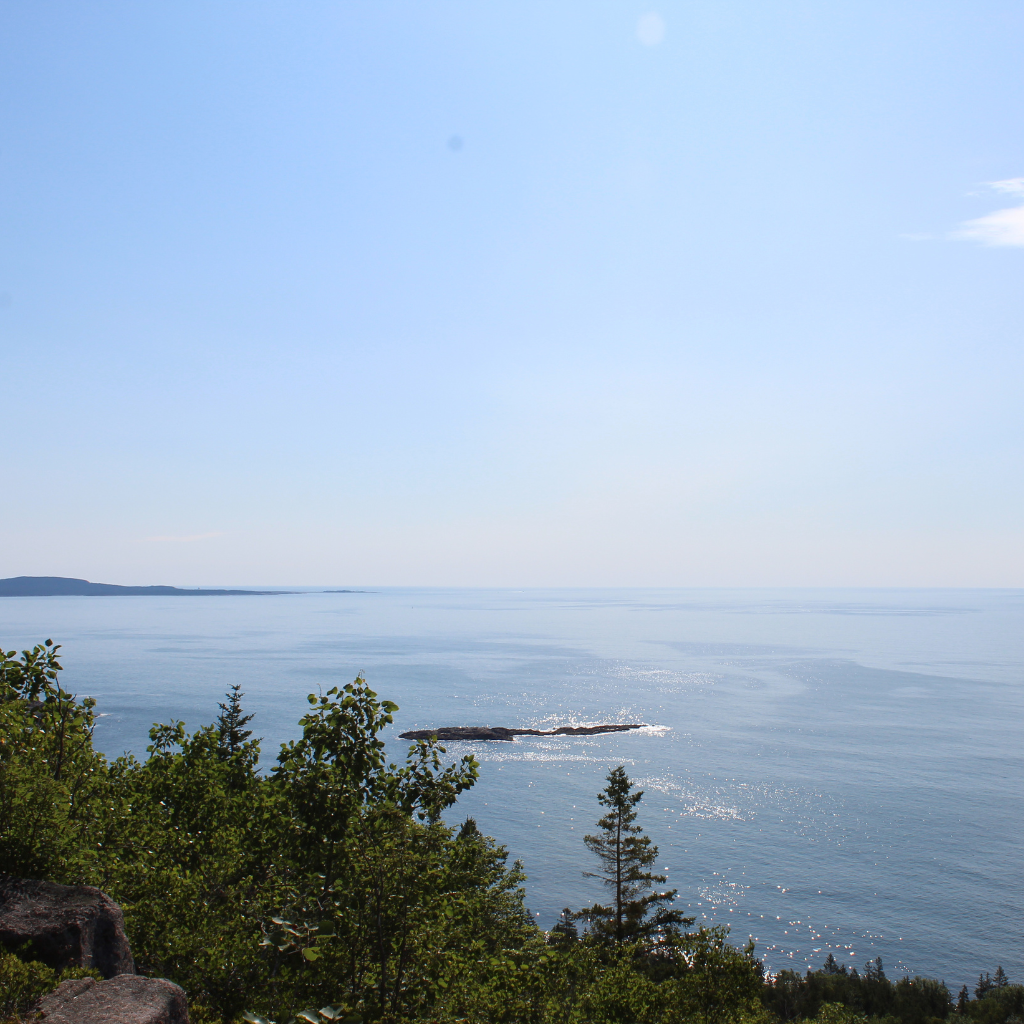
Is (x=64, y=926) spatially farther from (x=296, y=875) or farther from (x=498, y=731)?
(x=498, y=731)

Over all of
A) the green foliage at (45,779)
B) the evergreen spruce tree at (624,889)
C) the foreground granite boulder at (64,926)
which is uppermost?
the green foliage at (45,779)

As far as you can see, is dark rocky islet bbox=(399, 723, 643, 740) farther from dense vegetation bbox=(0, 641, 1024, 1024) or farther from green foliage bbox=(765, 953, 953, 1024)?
dense vegetation bbox=(0, 641, 1024, 1024)

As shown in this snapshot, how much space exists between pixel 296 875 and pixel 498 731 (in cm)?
10577

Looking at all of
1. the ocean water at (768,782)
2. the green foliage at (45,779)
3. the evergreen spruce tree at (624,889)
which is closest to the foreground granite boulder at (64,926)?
the green foliage at (45,779)

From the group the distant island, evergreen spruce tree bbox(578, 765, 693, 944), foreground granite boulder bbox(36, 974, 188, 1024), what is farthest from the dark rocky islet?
foreground granite boulder bbox(36, 974, 188, 1024)

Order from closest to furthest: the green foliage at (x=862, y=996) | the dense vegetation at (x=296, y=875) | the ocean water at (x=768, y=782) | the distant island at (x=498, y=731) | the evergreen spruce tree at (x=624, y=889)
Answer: the dense vegetation at (x=296, y=875) < the green foliage at (x=862, y=996) < the evergreen spruce tree at (x=624, y=889) < the ocean water at (x=768, y=782) < the distant island at (x=498, y=731)

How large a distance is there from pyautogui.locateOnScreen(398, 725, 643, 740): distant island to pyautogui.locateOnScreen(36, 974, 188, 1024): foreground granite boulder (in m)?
103

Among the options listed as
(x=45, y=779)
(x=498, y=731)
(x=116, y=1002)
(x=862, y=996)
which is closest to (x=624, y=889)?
(x=862, y=996)

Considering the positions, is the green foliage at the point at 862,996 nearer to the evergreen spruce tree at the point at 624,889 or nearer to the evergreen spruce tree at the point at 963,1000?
the evergreen spruce tree at the point at 963,1000

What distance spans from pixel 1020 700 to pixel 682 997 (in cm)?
15452

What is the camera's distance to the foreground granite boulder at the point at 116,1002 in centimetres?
945

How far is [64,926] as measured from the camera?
1223 centimetres

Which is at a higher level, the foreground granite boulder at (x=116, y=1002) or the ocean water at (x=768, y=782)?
the foreground granite boulder at (x=116, y=1002)

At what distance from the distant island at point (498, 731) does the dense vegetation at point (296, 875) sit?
92.0 m
